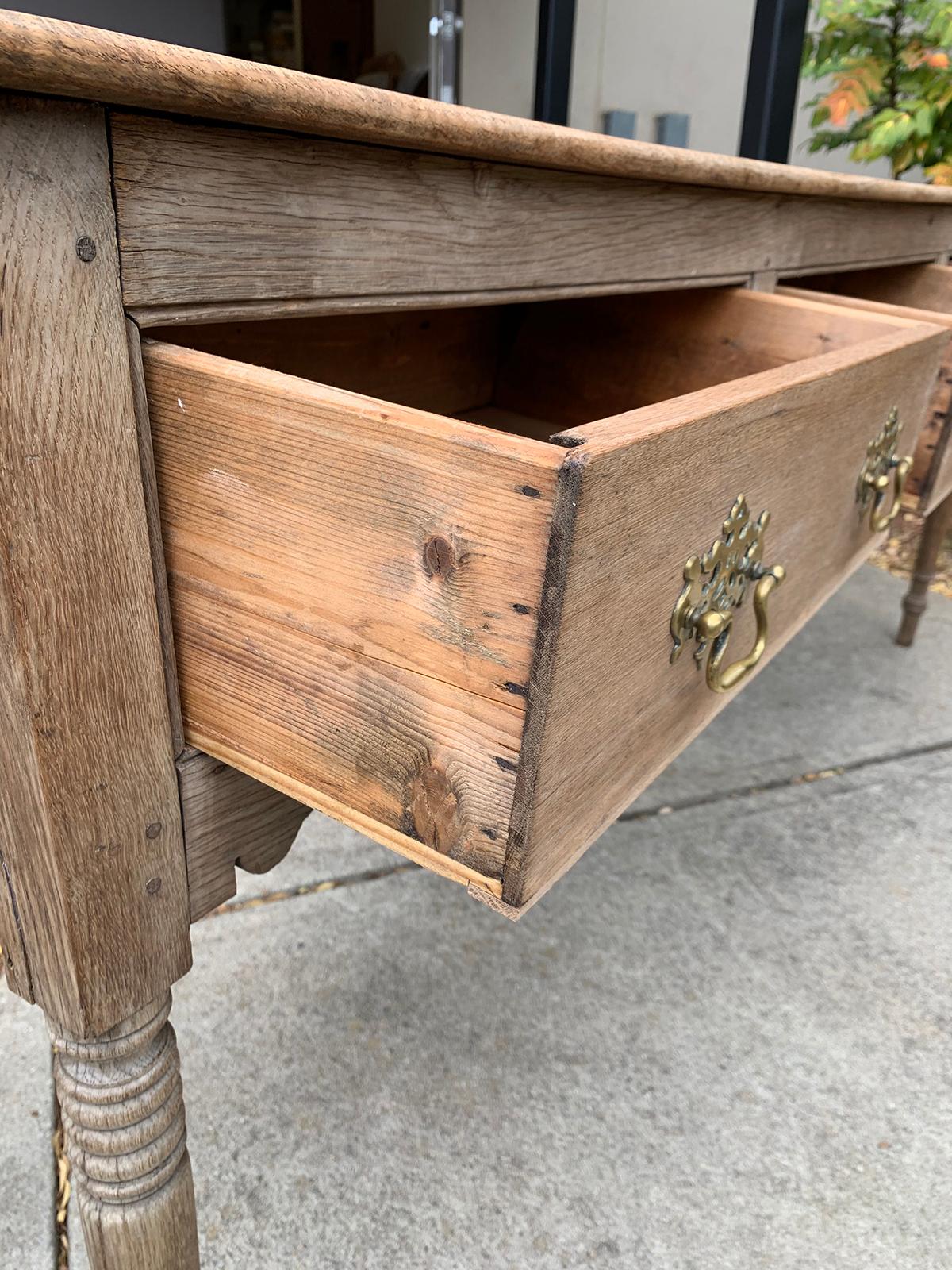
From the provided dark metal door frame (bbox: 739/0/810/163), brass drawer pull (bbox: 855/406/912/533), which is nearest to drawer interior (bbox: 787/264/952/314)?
dark metal door frame (bbox: 739/0/810/163)

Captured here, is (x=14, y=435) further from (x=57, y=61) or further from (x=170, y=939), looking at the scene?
(x=170, y=939)

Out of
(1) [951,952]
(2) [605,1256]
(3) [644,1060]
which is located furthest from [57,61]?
(1) [951,952]

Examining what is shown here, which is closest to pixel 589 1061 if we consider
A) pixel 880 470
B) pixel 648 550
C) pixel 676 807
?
pixel 676 807

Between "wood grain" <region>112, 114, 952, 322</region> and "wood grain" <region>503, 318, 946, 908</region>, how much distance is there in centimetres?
21

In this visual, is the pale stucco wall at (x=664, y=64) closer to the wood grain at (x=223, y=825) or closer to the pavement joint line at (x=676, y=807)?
the pavement joint line at (x=676, y=807)

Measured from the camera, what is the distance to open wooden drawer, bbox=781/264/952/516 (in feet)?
3.63

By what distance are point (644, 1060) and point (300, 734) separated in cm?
83

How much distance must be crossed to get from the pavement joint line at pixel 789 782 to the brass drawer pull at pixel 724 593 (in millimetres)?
1040

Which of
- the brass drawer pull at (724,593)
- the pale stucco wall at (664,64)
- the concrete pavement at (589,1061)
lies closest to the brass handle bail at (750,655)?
the brass drawer pull at (724,593)

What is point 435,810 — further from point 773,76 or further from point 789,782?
point 773,76

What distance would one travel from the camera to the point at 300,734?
0.58 meters

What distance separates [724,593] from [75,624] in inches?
15.8

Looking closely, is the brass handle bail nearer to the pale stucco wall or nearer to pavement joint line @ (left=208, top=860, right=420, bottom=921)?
pavement joint line @ (left=208, top=860, right=420, bottom=921)

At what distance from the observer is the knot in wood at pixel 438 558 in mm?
459
